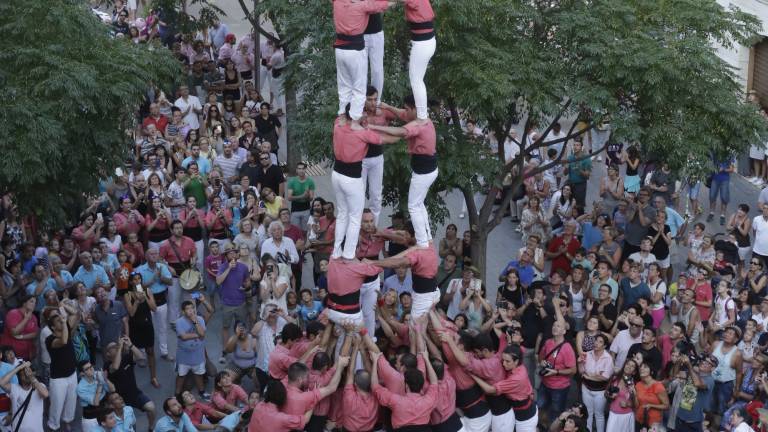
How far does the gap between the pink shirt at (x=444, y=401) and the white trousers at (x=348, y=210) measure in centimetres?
169

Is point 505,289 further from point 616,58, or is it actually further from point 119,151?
point 119,151

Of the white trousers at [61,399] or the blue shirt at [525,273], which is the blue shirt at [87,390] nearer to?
the white trousers at [61,399]

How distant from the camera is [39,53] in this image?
17.7 m

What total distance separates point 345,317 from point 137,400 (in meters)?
4.44

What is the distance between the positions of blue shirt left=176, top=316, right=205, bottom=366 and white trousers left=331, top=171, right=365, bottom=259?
13.8 feet

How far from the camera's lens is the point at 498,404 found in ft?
49.6

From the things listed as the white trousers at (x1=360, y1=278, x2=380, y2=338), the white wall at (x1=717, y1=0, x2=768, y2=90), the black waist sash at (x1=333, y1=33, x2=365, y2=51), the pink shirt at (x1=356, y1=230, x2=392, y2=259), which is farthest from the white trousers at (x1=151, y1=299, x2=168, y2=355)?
the white wall at (x1=717, y1=0, x2=768, y2=90)

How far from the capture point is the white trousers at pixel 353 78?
13.5 metres

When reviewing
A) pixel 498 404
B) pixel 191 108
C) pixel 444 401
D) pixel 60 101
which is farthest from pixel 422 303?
pixel 191 108

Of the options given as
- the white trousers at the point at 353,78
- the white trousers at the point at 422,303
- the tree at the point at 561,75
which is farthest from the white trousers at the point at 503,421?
the tree at the point at 561,75

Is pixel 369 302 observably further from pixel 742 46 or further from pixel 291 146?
pixel 742 46

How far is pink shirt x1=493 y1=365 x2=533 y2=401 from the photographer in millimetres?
14930

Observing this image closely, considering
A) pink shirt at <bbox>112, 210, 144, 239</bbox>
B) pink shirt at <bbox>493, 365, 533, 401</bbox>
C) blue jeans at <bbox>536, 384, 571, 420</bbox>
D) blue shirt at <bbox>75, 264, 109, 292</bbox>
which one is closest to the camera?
pink shirt at <bbox>493, 365, 533, 401</bbox>

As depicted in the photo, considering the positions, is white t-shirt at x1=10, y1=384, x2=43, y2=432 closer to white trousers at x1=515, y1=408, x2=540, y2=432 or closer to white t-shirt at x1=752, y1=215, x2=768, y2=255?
white trousers at x1=515, y1=408, x2=540, y2=432
